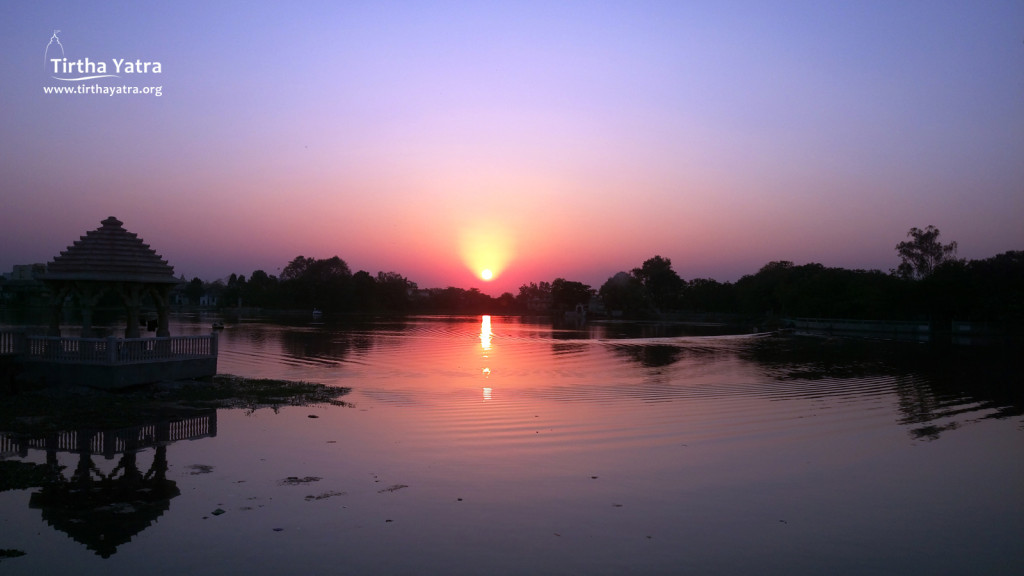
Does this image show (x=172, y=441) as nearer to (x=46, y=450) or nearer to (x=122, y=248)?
(x=46, y=450)

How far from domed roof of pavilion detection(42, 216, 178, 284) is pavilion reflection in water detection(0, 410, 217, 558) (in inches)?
296

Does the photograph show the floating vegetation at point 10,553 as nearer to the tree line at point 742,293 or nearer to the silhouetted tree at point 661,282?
the tree line at point 742,293

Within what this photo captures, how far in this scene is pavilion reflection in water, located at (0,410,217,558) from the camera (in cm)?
866

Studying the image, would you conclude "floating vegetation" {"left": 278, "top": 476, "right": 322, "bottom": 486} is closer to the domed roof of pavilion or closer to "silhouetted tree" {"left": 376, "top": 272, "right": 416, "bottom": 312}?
the domed roof of pavilion

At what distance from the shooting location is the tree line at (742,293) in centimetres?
7431

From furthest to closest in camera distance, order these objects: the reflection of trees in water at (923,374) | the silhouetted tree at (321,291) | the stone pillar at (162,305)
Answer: the silhouetted tree at (321,291), the stone pillar at (162,305), the reflection of trees in water at (923,374)

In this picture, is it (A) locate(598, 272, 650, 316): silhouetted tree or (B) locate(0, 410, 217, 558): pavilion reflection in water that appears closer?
(B) locate(0, 410, 217, 558): pavilion reflection in water

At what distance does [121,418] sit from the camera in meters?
15.7

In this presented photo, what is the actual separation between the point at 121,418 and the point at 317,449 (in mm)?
→ 5225

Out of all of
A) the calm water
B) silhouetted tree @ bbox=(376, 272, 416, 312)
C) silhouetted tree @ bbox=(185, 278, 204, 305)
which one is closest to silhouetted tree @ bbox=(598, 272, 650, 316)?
silhouetted tree @ bbox=(376, 272, 416, 312)

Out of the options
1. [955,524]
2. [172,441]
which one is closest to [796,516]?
[955,524]

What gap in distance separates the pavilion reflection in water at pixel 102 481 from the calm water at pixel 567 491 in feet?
0.24

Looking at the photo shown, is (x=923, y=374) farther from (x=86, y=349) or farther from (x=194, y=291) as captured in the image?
(x=194, y=291)

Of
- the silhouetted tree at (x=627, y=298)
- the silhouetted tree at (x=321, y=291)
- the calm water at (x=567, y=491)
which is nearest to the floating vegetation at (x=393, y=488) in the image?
the calm water at (x=567, y=491)
